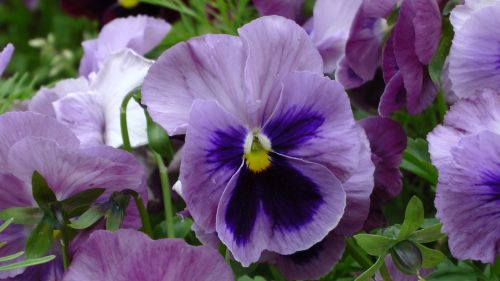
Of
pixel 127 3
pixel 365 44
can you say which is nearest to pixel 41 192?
pixel 365 44

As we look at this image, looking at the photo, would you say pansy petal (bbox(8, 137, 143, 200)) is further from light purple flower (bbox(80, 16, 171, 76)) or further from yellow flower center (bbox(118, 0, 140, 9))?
yellow flower center (bbox(118, 0, 140, 9))

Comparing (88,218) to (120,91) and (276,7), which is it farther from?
(276,7)

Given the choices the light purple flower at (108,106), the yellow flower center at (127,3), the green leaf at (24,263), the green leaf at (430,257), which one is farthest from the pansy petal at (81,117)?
the yellow flower center at (127,3)

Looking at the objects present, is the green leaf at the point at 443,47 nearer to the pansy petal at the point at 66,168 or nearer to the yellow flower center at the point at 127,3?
the pansy petal at the point at 66,168

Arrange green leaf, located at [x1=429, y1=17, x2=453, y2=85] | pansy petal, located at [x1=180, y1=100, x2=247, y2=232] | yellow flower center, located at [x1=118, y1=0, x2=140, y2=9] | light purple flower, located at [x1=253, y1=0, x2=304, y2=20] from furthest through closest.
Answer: yellow flower center, located at [x1=118, y1=0, x2=140, y2=9], light purple flower, located at [x1=253, y1=0, x2=304, y2=20], green leaf, located at [x1=429, y1=17, x2=453, y2=85], pansy petal, located at [x1=180, y1=100, x2=247, y2=232]

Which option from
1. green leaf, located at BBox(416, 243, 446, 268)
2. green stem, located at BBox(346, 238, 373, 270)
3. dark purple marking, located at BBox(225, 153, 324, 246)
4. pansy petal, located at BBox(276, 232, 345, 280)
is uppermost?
dark purple marking, located at BBox(225, 153, 324, 246)

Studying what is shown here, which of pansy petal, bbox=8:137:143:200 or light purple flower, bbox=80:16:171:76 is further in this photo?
light purple flower, bbox=80:16:171:76

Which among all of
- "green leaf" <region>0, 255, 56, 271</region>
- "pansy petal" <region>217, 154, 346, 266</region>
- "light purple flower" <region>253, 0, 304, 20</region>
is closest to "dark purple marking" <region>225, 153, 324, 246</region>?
"pansy petal" <region>217, 154, 346, 266</region>
